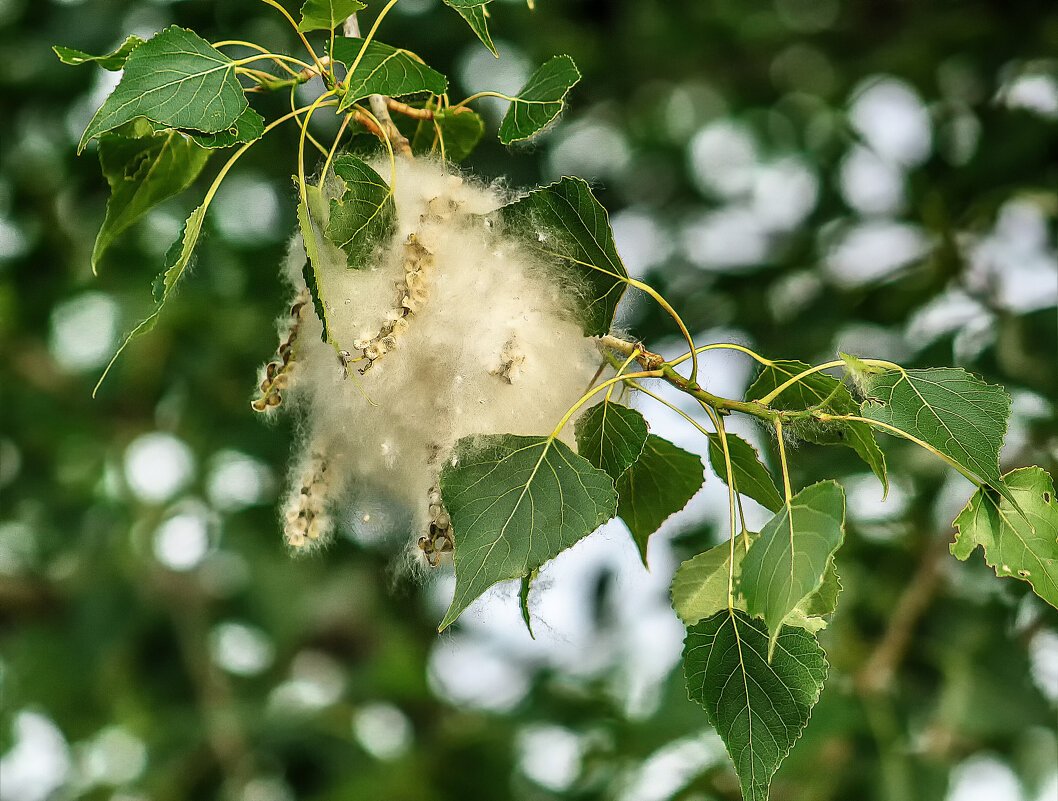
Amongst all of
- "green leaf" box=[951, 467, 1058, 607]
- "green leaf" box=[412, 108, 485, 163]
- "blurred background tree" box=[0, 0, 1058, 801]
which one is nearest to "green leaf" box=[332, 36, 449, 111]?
"green leaf" box=[412, 108, 485, 163]

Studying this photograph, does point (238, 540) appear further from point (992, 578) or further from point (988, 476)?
point (988, 476)

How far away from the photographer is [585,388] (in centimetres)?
65

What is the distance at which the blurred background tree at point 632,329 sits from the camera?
1.54m

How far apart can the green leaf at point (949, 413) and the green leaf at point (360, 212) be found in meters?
0.26

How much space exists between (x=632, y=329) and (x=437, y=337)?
1.02 metres

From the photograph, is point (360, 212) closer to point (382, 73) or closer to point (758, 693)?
point (382, 73)

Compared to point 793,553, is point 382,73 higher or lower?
higher

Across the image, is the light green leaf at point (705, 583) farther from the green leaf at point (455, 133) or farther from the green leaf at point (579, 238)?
the green leaf at point (455, 133)

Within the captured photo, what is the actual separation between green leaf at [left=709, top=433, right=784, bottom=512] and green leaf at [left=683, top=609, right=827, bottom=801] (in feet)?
0.28

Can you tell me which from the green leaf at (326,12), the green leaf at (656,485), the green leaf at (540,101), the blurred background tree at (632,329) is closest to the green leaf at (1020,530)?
the green leaf at (656,485)

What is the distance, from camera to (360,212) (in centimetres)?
56

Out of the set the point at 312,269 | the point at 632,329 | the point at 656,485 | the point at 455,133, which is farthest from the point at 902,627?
the point at 312,269

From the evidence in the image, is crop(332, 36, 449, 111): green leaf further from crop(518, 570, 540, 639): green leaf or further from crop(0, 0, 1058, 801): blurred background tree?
crop(0, 0, 1058, 801): blurred background tree

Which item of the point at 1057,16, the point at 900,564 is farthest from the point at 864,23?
the point at 900,564
